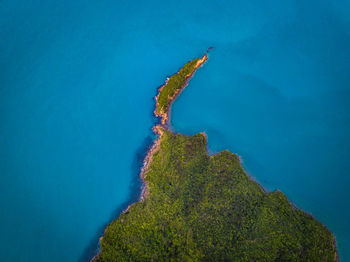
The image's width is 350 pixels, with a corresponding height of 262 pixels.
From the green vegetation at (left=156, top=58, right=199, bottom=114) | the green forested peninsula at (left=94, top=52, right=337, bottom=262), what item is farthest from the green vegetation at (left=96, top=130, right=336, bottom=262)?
the green vegetation at (left=156, top=58, right=199, bottom=114)

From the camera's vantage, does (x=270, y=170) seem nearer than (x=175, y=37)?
Yes

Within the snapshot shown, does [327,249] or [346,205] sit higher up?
[346,205]

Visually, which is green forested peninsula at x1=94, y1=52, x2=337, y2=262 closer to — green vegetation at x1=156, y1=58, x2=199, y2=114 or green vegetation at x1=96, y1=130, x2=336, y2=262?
green vegetation at x1=96, y1=130, x2=336, y2=262

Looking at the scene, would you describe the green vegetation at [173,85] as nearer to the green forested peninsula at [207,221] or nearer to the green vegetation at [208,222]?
the green forested peninsula at [207,221]

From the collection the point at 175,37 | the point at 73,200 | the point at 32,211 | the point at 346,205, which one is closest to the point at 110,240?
the point at 73,200

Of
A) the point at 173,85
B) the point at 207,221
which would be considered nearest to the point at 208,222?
the point at 207,221

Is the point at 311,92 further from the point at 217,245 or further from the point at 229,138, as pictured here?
the point at 217,245
